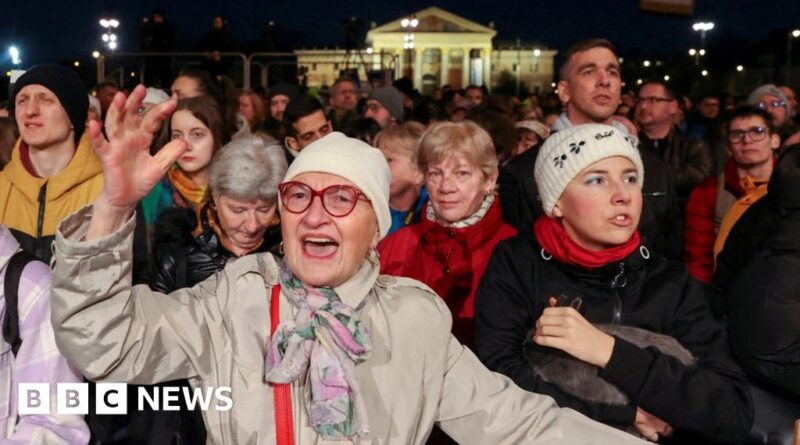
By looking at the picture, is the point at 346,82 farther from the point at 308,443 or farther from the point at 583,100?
the point at 308,443

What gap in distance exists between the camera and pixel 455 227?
457 centimetres

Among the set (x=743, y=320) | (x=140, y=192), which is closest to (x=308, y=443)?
(x=140, y=192)

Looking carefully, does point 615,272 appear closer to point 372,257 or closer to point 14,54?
point 372,257

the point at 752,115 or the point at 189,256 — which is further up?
the point at 752,115

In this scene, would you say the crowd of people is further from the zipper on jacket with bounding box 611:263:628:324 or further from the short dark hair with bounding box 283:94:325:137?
the short dark hair with bounding box 283:94:325:137

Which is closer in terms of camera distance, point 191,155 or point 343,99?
point 191,155

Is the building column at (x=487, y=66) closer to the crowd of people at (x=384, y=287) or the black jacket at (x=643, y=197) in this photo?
the black jacket at (x=643, y=197)

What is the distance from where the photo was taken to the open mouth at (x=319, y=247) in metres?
2.69

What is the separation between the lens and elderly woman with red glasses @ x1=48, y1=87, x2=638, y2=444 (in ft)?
7.75

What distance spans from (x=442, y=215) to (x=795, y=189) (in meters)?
1.61

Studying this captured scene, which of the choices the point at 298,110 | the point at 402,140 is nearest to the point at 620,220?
the point at 402,140

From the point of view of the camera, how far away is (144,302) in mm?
2557

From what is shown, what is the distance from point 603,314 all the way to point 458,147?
4.90 feet

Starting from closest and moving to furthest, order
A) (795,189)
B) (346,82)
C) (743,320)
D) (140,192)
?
(140,192) → (743,320) → (795,189) → (346,82)
